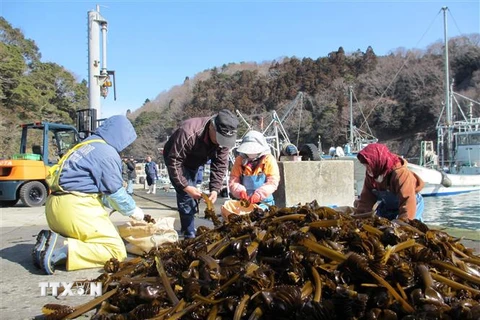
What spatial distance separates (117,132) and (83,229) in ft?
3.43

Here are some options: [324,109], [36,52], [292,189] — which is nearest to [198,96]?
[324,109]

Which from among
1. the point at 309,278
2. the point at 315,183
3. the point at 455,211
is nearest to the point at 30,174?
the point at 315,183

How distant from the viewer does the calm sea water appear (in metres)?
14.2

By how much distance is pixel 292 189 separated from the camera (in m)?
6.88

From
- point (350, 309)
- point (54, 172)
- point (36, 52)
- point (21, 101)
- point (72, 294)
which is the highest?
point (36, 52)

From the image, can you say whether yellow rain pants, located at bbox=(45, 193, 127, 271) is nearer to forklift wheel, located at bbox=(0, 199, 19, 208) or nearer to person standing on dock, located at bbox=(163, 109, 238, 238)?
person standing on dock, located at bbox=(163, 109, 238, 238)

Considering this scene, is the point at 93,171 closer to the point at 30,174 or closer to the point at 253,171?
the point at 253,171

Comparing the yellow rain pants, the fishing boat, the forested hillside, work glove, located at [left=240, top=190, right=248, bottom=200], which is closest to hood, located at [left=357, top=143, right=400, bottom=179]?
work glove, located at [left=240, top=190, right=248, bottom=200]

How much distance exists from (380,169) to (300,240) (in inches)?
78.4

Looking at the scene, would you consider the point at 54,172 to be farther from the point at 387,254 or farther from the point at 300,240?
the point at 387,254

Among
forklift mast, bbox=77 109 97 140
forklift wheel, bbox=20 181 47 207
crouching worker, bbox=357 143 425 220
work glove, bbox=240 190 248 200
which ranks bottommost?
forklift wheel, bbox=20 181 47 207

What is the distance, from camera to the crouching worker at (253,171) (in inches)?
200

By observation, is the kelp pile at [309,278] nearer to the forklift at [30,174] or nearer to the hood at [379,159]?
the hood at [379,159]

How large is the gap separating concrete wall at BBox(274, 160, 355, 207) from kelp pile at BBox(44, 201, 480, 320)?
4239mm
